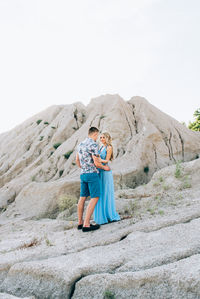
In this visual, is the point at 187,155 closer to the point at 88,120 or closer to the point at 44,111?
the point at 88,120

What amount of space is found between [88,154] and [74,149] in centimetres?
761

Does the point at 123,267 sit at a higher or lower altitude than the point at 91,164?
lower

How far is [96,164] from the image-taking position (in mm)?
5062

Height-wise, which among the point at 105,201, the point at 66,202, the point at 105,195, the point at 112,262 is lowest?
the point at 66,202

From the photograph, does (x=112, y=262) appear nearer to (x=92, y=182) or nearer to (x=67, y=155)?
(x=92, y=182)

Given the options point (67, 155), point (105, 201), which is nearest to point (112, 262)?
point (105, 201)

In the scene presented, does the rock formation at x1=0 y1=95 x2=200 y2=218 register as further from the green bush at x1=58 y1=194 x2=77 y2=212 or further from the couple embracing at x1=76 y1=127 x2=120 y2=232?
the couple embracing at x1=76 y1=127 x2=120 y2=232

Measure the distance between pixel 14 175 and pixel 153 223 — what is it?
10.2 metres

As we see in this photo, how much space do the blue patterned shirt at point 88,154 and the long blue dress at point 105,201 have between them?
0.65 m

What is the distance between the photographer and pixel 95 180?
201 inches

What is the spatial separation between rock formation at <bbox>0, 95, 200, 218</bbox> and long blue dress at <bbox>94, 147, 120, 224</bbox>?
3.69 metres

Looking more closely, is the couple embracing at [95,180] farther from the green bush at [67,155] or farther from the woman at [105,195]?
the green bush at [67,155]

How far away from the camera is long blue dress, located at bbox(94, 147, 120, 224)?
5.69m

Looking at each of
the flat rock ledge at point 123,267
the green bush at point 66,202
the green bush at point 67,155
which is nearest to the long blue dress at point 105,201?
the flat rock ledge at point 123,267
